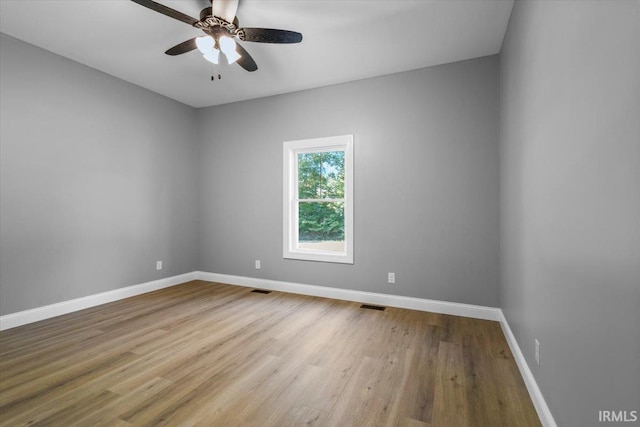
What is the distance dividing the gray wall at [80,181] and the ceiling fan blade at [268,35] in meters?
2.48

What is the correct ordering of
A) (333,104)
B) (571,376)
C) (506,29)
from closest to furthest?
(571,376), (506,29), (333,104)

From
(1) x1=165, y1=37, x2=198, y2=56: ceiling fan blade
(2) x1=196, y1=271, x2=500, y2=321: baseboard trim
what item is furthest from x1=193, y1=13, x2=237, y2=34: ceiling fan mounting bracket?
(2) x1=196, y1=271, x2=500, y2=321: baseboard trim

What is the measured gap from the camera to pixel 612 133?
0.92m

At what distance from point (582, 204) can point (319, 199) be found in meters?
3.20

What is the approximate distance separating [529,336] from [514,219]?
0.95 m

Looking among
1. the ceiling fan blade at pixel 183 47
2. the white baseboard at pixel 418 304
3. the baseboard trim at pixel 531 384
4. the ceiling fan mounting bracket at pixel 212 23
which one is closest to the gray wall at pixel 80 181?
the white baseboard at pixel 418 304

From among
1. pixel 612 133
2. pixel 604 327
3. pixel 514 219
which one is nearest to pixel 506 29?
pixel 514 219

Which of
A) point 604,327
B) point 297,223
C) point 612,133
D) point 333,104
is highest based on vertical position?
point 333,104

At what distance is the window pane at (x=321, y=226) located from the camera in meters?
4.03

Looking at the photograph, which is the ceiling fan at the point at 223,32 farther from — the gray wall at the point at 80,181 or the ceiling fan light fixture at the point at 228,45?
the gray wall at the point at 80,181

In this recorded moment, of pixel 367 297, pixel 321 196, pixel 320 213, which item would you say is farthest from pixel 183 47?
pixel 367 297

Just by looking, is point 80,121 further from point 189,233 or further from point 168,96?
point 189,233

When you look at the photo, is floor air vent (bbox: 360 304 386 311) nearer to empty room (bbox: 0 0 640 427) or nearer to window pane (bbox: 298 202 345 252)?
empty room (bbox: 0 0 640 427)

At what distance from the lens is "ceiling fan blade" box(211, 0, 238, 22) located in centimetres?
217
